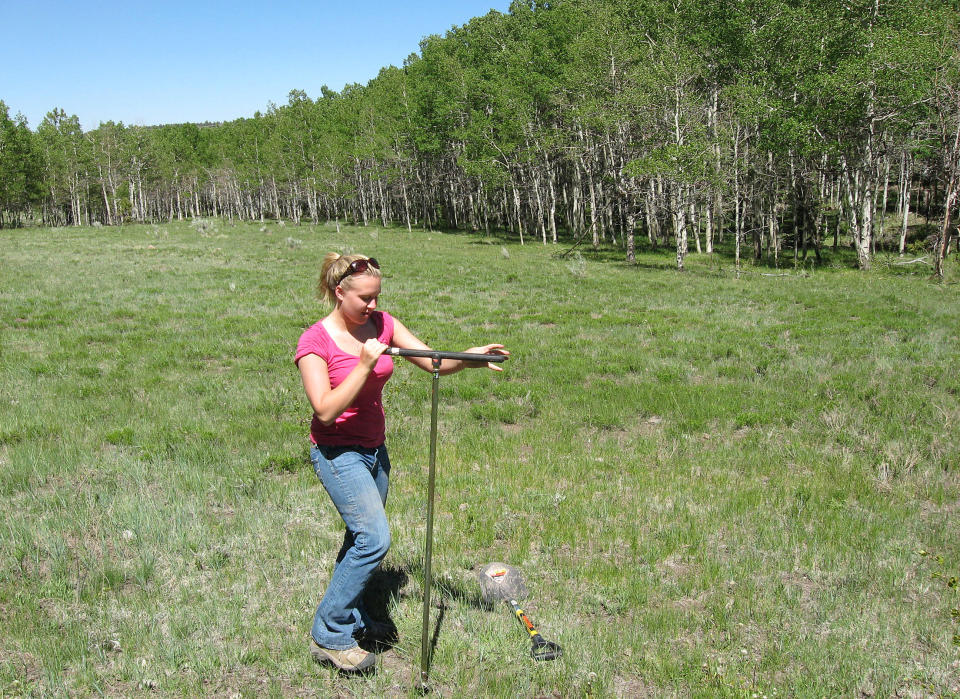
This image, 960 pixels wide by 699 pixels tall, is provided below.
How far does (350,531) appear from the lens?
11.7ft

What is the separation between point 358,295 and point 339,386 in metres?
0.55

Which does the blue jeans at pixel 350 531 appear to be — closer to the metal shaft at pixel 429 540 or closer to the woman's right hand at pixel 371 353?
the metal shaft at pixel 429 540

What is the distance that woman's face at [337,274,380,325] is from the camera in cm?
348

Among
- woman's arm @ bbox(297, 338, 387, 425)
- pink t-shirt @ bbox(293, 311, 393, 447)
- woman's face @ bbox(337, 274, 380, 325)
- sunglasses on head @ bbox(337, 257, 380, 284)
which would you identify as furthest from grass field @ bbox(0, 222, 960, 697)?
sunglasses on head @ bbox(337, 257, 380, 284)

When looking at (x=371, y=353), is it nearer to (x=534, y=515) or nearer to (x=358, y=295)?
(x=358, y=295)

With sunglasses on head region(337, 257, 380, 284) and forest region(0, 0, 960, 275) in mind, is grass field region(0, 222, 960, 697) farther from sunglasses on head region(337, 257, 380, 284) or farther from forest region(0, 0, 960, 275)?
forest region(0, 0, 960, 275)

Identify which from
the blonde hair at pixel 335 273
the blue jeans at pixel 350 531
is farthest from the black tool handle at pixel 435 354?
the blue jeans at pixel 350 531

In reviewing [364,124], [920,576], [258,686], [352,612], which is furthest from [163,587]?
[364,124]

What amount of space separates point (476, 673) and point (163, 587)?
245cm

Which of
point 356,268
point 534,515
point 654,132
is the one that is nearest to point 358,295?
point 356,268

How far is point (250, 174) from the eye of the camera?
7788 centimetres

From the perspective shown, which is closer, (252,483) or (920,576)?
(920,576)

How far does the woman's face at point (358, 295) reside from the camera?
3479 mm

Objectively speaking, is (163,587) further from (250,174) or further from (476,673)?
(250,174)
